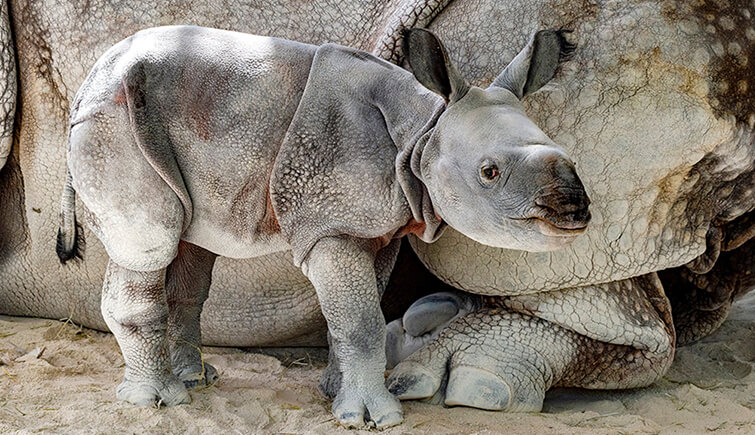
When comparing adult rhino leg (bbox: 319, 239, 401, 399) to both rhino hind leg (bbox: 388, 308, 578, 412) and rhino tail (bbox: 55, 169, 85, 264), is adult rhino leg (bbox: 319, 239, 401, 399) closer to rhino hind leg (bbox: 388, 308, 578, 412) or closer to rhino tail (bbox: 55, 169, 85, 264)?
rhino hind leg (bbox: 388, 308, 578, 412)

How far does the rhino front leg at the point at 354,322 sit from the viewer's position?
2.96 meters

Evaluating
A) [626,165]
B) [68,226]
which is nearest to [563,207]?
[626,165]

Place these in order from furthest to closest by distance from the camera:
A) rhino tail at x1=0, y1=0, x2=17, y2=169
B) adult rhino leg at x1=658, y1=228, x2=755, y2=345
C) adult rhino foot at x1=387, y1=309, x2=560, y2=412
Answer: adult rhino leg at x1=658, y1=228, x2=755, y2=345, rhino tail at x1=0, y1=0, x2=17, y2=169, adult rhino foot at x1=387, y1=309, x2=560, y2=412

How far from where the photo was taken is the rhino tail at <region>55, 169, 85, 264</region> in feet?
11.0

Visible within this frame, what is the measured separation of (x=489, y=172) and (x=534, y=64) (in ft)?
1.37

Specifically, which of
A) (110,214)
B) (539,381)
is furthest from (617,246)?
(110,214)

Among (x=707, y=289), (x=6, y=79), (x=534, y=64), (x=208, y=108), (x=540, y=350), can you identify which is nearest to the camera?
(x=534, y=64)

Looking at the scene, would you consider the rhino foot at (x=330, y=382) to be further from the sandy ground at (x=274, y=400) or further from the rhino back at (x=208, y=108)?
the rhino back at (x=208, y=108)

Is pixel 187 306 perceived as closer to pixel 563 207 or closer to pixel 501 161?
pixel 501 161

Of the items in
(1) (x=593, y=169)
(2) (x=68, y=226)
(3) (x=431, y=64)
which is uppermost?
(3) (x=431, y=64)

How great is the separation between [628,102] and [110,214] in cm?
174

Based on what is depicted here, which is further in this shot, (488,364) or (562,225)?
(488,364)

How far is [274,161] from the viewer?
301 cm

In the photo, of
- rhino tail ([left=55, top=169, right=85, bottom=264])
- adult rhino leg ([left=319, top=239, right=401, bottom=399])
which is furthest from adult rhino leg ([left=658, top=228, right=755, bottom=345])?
rhino tail ([left=55, top=169, right=85, bottom=264])
